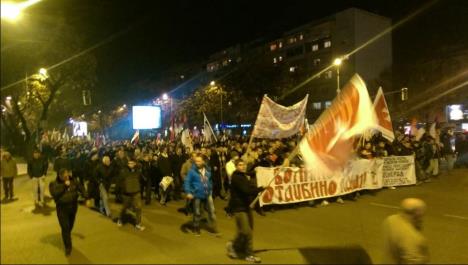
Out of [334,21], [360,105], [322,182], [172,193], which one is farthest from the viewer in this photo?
[334,21]

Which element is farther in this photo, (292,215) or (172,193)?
(172,193)

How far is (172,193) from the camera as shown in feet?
48.4

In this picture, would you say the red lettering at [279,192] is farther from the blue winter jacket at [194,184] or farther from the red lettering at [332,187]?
the blue winter jacket at [194,184]

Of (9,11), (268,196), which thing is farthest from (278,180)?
(9,11)

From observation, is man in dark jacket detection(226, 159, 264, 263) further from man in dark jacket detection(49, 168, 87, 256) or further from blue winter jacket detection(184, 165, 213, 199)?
man in dark jacket detection(49, 168, 87, 256)

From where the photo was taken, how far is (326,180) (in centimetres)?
1347

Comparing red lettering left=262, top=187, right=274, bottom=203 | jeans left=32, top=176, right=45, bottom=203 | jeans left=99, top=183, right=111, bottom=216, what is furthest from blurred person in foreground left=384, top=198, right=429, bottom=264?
jeans left=32, top=176, right=45, bottom=203

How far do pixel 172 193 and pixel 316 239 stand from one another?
21.4 feet

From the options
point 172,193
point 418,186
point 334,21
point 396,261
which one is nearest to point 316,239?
point 396,261

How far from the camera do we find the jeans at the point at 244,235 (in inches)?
308

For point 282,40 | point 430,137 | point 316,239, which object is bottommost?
point 316,239

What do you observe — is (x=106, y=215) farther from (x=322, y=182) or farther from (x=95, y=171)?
(x=322, y=182)

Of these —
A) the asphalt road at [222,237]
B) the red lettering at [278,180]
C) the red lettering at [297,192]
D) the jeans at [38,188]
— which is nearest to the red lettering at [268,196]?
the red lettering at [278,180]

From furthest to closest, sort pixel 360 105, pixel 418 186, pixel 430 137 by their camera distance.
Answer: pixel 430 137 < pixel 418 186 < pixel 360 105
